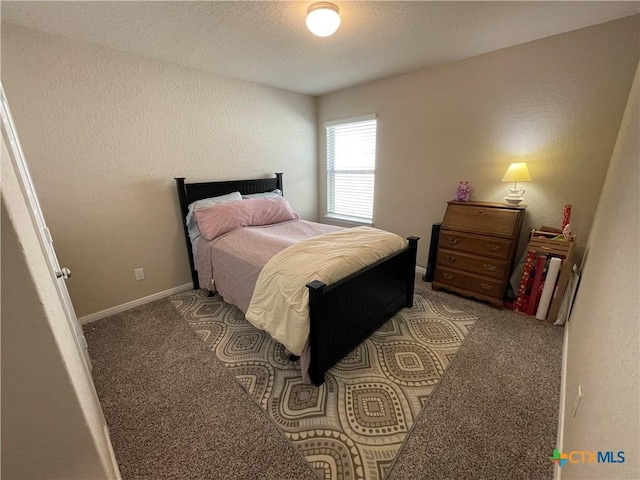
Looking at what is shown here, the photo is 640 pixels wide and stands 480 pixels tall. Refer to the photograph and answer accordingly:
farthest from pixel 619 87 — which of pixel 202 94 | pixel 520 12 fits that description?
pixel 202 94

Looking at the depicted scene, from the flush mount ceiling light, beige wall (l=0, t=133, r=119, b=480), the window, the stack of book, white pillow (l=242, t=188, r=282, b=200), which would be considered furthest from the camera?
the window

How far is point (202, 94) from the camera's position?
109 inches

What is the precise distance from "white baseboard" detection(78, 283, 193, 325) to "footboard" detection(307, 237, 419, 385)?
80.1 inches

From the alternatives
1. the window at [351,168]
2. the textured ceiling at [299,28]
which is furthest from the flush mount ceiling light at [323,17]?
the window at [351,168]

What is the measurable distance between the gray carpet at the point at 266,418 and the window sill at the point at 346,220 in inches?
80.0

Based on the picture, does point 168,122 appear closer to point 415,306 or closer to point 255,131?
point 255,131

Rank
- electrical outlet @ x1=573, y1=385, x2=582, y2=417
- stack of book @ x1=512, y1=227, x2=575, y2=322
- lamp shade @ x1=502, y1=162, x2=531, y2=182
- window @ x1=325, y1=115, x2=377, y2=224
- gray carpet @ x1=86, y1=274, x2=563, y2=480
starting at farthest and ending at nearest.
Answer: window @ x1=325, y1=115, x2=377, y2=224
lamp shade @ x1=502, y1=162, x2=531, y2=182
stack of book @ x1=512, y1=227, x2=575, y2=322
gray carpet @ x1=86, y1=274, x2=563, y2=480
electrical outlet @ x1=573, y1=385, x2=582, y2=417

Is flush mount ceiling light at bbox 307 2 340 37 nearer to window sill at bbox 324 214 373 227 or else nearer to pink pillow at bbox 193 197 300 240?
pink pillow at bbox 193 197 300 240

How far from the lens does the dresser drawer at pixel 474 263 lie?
95.0 inches

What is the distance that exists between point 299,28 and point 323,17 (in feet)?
1.35

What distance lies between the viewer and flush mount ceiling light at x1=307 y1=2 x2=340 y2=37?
163 cm

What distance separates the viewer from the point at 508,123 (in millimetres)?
2451

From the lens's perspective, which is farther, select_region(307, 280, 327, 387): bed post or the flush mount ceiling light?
the flush mount ceiling light

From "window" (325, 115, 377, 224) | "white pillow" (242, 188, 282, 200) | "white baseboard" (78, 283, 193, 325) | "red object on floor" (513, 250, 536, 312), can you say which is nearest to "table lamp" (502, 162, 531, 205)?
"red object on floor" (513, 250, 536, 312)
